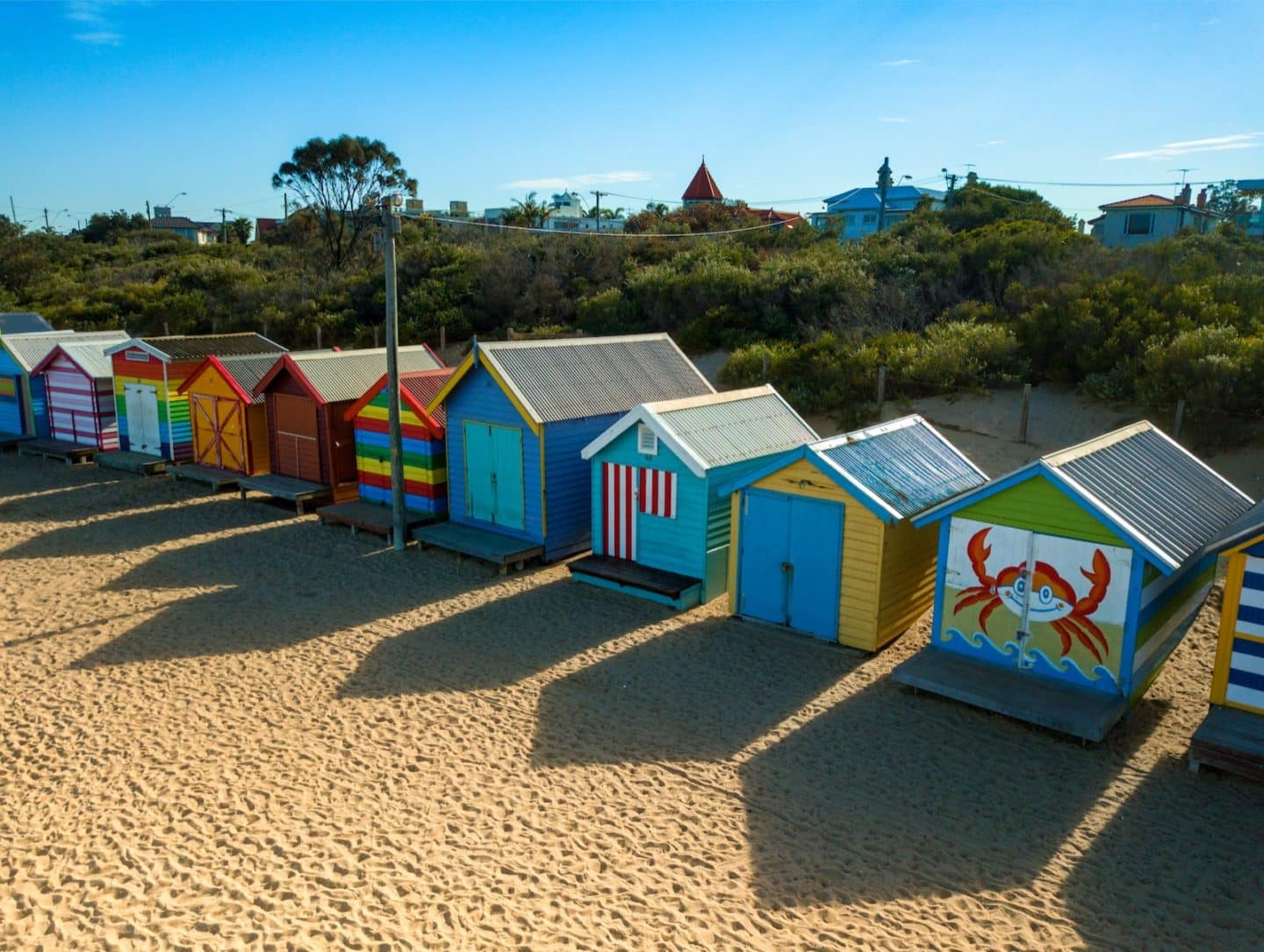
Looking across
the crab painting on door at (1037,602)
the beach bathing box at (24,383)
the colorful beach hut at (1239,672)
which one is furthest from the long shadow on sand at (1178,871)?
the beach bathing box at (24,383)

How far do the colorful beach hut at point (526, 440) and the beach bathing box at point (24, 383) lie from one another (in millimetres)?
12573

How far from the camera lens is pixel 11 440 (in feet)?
72.4

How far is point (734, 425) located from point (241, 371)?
10451 mm

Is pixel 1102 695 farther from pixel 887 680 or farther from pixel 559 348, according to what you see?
pixel 559 348

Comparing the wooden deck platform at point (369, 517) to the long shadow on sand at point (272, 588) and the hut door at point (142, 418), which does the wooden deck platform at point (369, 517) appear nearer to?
the long shadow on sand at point (272, 588)

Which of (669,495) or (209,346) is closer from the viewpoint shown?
(669,495)

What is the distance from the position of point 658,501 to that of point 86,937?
7.62 metres

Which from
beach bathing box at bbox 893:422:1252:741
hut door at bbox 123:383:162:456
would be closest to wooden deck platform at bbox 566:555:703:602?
beach bathing box at bbox 893:422:1252:741

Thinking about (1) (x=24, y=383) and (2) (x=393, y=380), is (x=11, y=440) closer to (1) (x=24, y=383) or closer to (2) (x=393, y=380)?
(1) (x=24, y=383)

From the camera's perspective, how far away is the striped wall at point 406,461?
15.1 m

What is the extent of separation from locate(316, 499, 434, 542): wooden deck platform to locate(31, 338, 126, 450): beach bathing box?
8006mm

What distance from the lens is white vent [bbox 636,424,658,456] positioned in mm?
11898

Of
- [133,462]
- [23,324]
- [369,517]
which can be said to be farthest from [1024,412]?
[23,324]

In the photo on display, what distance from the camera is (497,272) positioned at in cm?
3378
